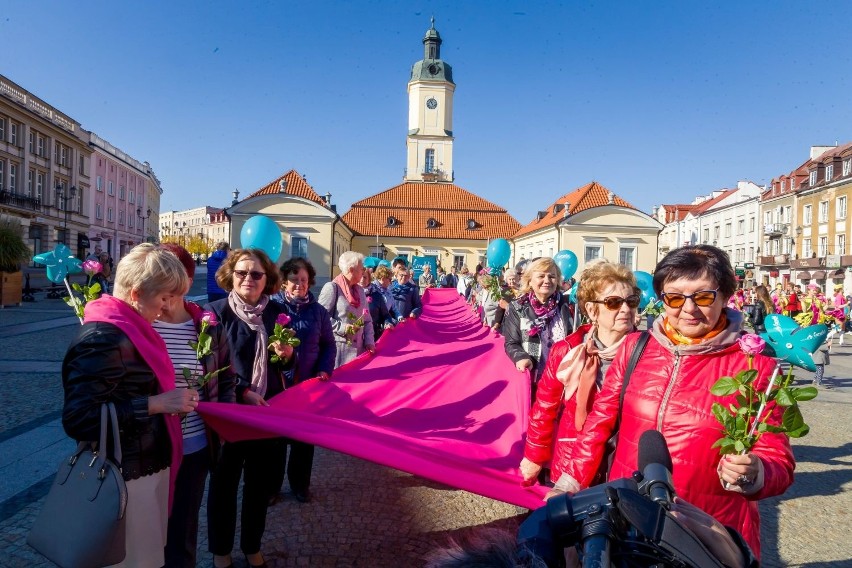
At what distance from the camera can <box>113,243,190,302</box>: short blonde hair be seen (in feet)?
8.03

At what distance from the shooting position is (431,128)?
6278 centimetres

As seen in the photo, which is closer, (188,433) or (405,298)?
(188,433)

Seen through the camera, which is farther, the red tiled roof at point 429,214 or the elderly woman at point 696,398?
the red tiled roof at point 429,214

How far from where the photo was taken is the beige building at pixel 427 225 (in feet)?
178

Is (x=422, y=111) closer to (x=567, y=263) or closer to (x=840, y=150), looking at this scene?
(x=840, y=150)

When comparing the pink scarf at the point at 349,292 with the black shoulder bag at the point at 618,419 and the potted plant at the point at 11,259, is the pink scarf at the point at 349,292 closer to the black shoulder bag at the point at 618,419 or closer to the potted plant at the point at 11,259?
the black shoulder bag at the point at 618,419

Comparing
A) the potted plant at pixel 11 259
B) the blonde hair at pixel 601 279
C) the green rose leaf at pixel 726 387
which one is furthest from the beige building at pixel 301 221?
the green rose leaf at pixel 726 387

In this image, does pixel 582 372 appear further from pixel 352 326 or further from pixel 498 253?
pixel 498 253

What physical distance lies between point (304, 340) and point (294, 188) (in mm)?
44821

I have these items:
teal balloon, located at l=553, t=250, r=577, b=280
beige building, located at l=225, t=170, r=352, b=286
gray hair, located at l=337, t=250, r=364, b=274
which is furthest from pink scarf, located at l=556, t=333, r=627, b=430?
beige building, located at l=225, t=170, r=352, b=286

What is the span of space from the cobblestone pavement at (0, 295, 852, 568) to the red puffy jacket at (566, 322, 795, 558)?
1.57 metres

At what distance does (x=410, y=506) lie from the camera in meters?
4.60

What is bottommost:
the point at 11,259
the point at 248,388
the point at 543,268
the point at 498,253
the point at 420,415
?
the point at 420,415

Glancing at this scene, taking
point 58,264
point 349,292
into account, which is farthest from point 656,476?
point 58,264
